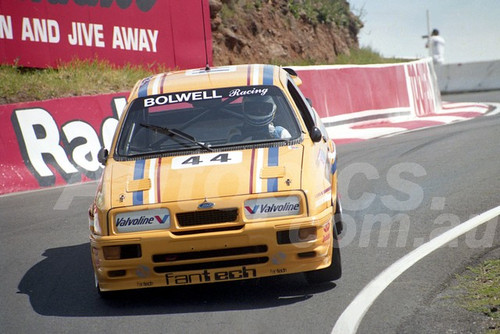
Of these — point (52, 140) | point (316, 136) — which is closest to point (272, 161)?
point (316, 136)

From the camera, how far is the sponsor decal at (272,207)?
585 centimetres

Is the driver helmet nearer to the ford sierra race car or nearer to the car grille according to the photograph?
the ford sierra race car

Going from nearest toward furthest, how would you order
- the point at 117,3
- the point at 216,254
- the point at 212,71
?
the point at 216,254 → the point at 212,71 → the point at 117,3

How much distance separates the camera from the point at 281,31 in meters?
24.3

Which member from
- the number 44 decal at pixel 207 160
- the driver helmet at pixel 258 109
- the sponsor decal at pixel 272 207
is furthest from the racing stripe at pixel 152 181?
the driver helmet at pixel 258 109

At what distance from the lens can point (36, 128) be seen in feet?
40.6

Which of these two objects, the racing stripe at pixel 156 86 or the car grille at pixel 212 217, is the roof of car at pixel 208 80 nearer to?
the racing stripe at pixel 156 86

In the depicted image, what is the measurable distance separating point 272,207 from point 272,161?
0.53 meters

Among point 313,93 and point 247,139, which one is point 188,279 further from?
point 313,93

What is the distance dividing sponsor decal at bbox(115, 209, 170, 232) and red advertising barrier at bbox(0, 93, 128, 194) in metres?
6.38

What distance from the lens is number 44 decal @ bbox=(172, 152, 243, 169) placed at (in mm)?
6355

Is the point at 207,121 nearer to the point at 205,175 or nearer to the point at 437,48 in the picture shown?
the point at 205,175

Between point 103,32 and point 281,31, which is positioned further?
point 281,31

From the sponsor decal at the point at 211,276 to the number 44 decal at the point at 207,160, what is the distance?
33.4 inches
